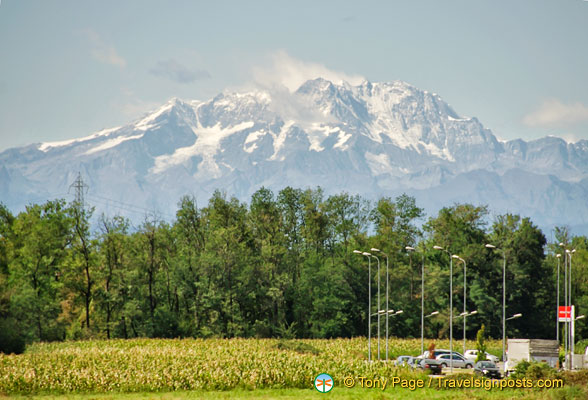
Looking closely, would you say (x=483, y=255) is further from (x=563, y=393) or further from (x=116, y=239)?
(x=563, y=393)

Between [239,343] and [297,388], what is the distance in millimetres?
29212

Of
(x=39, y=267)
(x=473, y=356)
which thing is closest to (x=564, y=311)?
(x=473, y=356)

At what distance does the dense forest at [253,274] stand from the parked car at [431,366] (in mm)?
31591

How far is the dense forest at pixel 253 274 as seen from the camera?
259ft

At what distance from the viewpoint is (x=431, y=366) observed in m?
47.9

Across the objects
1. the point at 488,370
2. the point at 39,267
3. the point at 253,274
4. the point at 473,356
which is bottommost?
the point at 473,356

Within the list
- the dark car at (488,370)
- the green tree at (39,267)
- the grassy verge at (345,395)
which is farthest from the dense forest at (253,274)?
the grassy verge at (345,395)

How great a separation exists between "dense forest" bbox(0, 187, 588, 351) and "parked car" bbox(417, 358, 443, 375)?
104 ft

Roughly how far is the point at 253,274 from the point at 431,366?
3955 cm

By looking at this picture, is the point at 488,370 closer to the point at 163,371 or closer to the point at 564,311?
the point at 564,311

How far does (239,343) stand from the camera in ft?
221

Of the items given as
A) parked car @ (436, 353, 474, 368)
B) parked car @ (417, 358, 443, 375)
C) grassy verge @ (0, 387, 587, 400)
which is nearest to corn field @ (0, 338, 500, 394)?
Answer: grassy verge @ (0, 387, 587, 400)

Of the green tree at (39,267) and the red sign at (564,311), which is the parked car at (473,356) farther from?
the green tree at (39,267)

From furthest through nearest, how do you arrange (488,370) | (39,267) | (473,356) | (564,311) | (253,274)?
(253,274) → (39,267) → (473,356) → (564,311) → (488,370)
